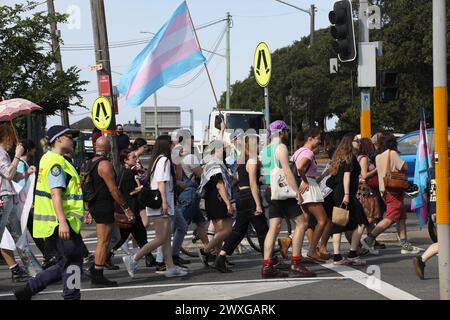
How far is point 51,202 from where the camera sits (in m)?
8.02

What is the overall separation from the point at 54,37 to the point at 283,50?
171 feet

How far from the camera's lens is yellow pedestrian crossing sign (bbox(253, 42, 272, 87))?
13.9 metres

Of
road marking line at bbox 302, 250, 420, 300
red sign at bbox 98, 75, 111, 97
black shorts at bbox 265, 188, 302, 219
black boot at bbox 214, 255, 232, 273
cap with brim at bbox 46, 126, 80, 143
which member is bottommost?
road marking line at bbox 302, 250, 420, 300

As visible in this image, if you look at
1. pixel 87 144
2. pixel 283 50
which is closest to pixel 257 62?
pixel 87 144

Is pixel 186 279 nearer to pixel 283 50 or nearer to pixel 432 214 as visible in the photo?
pixel 432 214

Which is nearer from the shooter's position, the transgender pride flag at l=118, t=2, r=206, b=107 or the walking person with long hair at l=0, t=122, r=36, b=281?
the walking person with long hair at l=0, t=122, r=36, b=281

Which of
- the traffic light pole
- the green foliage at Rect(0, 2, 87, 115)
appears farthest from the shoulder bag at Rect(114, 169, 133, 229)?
the green foliage at Rect(0, 2, 87, 115)

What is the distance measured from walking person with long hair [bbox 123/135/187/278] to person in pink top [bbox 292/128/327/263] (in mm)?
1565

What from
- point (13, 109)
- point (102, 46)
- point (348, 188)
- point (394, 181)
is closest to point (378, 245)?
point (394, 181)

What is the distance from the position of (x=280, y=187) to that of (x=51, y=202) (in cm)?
295

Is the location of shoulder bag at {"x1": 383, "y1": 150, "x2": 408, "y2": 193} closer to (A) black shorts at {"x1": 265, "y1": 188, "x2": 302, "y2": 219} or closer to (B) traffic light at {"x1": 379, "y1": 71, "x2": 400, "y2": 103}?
(A) black shorts at {"x1": 265, "y1": 188, "x2": 302, "y2": 219}

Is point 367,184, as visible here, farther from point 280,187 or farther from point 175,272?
point 175,272

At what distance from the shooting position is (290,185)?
32.0ft

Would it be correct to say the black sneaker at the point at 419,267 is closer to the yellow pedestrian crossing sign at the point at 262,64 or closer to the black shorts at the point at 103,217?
the black shorts at the point at 103,217
